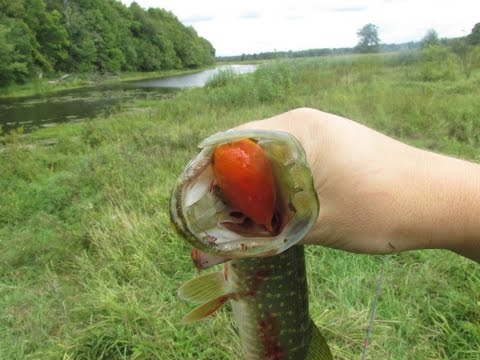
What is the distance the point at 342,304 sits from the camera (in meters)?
3.56

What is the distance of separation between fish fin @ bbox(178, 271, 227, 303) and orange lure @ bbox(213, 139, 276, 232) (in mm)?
475

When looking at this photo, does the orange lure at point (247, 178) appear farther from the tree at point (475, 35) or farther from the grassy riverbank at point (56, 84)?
the grassy riverbank at point (56, 84)

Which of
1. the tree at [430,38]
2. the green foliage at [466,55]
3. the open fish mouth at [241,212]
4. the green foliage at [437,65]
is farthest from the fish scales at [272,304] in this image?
the tree at [430,38]

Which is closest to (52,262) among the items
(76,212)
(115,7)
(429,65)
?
(76,212)

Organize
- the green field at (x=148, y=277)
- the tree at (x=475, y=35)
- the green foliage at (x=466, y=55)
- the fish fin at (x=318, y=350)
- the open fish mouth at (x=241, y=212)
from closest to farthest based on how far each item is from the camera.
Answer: the open fish mouth at (x=241, y=212) → the fish fin at (x=318, y=350) → the green field at (x=148, y=277) → the green foliage at (x=466, y=55) → the tree at (x=475, y=35)

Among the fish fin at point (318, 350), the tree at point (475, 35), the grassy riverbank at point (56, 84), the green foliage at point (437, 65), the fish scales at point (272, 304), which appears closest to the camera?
the fish scales at point (272, 304)

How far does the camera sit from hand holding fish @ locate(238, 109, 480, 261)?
4.39 feet

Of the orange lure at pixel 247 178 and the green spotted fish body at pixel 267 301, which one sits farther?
the green spotted fish body at pixel 267 301

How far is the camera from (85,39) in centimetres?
6109

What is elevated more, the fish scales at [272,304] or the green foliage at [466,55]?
the fish scales at [272,304]

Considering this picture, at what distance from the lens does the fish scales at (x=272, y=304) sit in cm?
148

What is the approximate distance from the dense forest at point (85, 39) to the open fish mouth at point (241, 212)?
46068 millimetres

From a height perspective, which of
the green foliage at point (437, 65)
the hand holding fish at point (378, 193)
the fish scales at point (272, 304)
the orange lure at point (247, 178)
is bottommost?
the green foliage at point (437, 65)

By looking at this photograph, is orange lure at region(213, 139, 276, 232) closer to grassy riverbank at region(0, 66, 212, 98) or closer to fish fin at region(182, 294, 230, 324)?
fish fin at region(182, 294, 230, 324)
